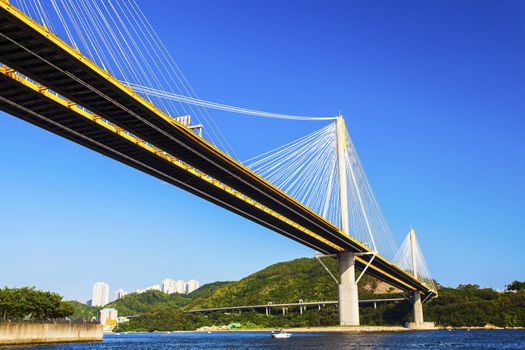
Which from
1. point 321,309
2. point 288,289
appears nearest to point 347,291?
point 321,309

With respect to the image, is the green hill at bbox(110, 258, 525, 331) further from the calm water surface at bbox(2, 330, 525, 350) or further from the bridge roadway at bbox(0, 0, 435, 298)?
the bridge roadway at bbox(0, 0, 435, 298)

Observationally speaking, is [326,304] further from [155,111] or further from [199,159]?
[155,111]

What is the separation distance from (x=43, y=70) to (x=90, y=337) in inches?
1874

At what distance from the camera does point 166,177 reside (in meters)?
47.2

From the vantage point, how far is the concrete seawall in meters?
48.9

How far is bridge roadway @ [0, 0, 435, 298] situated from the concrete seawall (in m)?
19.9

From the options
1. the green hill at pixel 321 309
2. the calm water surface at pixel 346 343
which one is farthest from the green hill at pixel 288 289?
the calm water surface at pixel 346 343

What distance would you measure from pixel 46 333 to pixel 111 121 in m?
30.6

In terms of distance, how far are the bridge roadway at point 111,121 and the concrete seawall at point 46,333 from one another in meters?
19.9

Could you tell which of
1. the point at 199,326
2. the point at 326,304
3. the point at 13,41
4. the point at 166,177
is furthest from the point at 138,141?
the point at 199,326

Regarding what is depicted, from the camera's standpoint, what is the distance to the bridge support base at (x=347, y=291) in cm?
7738

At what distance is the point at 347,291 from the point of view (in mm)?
77750

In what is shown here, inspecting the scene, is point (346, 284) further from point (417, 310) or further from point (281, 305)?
point (281, 305)

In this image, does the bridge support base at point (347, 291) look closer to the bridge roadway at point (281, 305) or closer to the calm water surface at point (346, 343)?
the calm water surface at point (346, 343)
